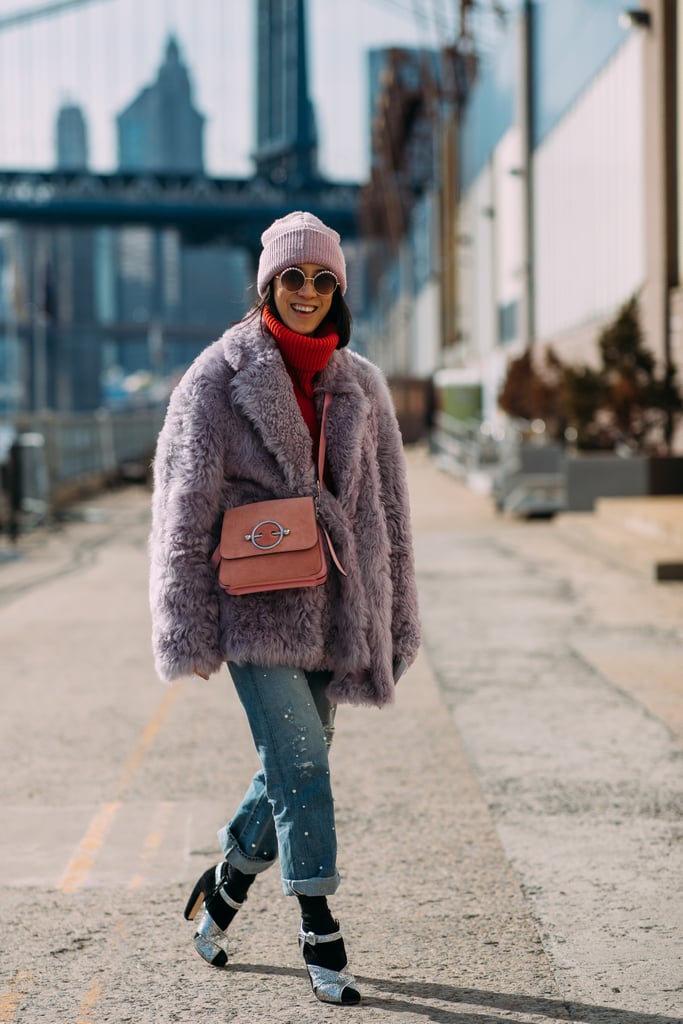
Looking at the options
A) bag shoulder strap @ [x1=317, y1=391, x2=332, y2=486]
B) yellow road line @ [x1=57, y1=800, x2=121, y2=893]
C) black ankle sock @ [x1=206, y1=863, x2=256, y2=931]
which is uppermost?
bag shoulder strap @ [x1=317, y1=391, x2=332, y2=486]

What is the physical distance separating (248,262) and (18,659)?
115 metres

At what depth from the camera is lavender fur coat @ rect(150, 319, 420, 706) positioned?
374 cm

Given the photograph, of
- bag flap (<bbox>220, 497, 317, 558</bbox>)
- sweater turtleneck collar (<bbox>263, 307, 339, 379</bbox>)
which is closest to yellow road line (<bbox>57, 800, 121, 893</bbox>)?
bag flap (<bbox>220, 497, 317, 558</bbox>)

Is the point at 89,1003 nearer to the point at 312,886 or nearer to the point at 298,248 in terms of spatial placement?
the point at 312,886

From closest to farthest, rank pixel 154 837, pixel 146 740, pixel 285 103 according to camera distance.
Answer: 1. pixel 154 837
2. pixel 146 740
3. pixel 285 103

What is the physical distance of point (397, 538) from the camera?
4.01 meters

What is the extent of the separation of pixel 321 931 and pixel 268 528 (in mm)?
973

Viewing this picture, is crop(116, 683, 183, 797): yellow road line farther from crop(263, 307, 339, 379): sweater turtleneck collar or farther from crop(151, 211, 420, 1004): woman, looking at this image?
crop(263, 307, 339, 379): sweater turtleneck collar

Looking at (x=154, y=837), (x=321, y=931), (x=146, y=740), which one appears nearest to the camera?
(x=321, y=931)

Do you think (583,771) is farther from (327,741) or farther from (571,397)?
(571,397)

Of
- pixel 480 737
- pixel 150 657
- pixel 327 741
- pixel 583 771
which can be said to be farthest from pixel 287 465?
pixel 150 657

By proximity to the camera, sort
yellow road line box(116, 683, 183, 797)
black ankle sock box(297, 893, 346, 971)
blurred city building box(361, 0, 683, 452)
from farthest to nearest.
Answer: blurred city building box(361, 0, 683, 452)
yellow road line box(116, 683, 183, 797)
black ankle sock box(297, 893, 346, 971)

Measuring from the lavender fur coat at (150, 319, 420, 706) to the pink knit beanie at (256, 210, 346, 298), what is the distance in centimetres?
15

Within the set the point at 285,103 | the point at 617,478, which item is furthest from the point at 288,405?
the point at 285,103
